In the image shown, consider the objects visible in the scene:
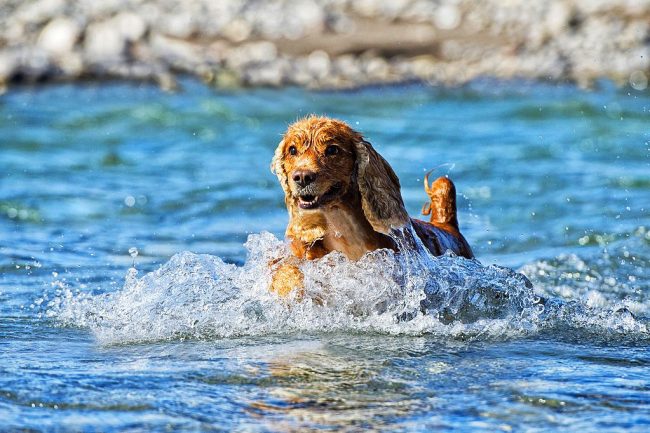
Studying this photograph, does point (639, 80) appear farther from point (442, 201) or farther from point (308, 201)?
point (308, 201)

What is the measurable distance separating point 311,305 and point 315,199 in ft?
1.78

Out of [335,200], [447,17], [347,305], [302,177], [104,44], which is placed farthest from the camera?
[447,17]

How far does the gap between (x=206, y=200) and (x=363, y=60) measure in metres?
7.45

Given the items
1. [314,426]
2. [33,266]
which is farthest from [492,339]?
[33,266]

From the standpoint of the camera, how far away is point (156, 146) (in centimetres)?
1352

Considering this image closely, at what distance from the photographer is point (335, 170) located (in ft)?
19.4

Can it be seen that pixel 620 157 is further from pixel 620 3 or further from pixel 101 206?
pixel 620 3

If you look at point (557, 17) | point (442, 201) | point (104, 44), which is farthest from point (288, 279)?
point (557, 17)

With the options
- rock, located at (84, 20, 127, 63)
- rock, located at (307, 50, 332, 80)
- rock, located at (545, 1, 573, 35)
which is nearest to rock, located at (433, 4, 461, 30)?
rock, located at (545, 1, 573, 35)

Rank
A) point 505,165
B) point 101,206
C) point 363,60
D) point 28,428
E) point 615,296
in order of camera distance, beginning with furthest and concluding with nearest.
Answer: point 363,60, point 505,165, point 101,206, point 615,296, point 28,428

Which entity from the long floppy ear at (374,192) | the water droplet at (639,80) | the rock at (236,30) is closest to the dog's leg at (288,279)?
the long floppy ear at (374,192)

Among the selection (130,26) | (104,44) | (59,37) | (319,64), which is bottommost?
(319,64)

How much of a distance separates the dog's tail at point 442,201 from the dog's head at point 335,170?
967 millimetres

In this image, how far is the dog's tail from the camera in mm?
7090
